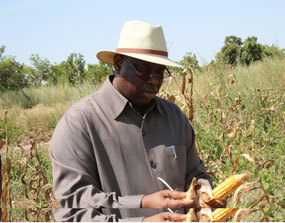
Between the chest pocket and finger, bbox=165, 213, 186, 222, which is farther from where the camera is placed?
the chest pocket

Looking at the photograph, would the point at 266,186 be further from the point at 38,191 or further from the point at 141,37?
the point at 141,37

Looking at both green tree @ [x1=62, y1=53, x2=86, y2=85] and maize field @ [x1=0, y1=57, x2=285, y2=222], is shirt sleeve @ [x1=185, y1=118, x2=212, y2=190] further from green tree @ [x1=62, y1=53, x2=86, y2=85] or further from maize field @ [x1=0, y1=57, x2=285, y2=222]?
green tree @ [x1=62, y1=53, x2=86, y2=85]

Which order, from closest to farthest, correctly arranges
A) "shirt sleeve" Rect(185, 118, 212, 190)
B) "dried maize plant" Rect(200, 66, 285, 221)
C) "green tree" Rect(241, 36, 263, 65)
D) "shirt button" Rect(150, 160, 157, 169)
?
"shirt button" Rect(150, 160, 157, 169) < "shirt sleeve" Rect(185, 118, 212, 190) < "dried maize plant" Rect(200, 66, 285, 221) < "green tree" Rect(241, 36, 263, 65)

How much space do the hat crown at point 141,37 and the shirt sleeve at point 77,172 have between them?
14.6 inches

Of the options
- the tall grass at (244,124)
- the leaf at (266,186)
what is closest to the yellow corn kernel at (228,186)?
the tall grass at (244,124)

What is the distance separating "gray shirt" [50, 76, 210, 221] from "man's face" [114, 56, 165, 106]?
0.05 metres

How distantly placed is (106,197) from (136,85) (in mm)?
528

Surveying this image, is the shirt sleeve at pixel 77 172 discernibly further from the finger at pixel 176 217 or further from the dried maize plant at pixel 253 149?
the dried maize plant at pixel 253 149

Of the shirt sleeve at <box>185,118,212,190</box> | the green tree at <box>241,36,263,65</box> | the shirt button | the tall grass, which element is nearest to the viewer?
the shirt button

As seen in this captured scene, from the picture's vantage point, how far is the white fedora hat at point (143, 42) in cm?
162

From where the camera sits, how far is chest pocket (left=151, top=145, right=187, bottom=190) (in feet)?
5.33

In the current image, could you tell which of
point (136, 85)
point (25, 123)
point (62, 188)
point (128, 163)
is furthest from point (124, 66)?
point (25, 123)

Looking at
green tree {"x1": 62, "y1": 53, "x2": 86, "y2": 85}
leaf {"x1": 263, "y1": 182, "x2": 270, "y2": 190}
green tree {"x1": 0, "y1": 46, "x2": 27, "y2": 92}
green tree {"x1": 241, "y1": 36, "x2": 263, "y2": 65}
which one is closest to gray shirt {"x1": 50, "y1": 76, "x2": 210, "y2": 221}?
leaf {"x1": 263, "y1": 182, "x2": 270, "y2": 190}

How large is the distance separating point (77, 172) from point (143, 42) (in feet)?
2.02
